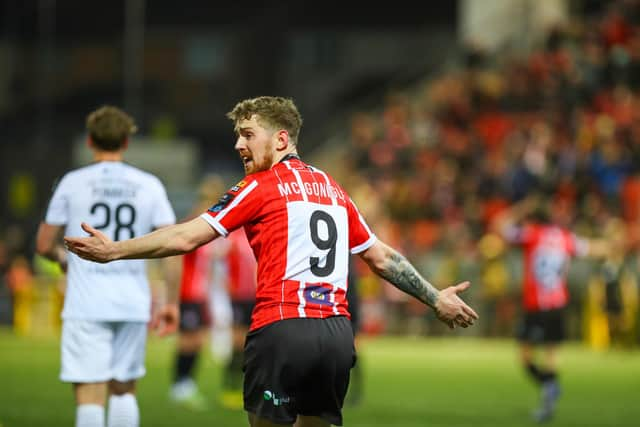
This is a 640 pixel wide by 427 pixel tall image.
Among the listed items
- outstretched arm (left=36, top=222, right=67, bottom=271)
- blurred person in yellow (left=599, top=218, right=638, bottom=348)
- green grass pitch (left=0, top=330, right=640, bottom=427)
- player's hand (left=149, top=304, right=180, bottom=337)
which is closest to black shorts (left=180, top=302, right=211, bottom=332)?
green grass pitch (left=0, top=330, right=640, bottom=427)

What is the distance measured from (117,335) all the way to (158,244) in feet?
6.66

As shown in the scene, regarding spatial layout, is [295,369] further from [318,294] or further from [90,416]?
[90,416]

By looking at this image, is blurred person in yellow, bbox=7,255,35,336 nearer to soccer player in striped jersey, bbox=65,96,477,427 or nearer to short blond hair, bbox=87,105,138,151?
short blond hair, bbox=87,105,138,151

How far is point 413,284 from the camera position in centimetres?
620

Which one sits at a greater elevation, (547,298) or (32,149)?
(32,149)

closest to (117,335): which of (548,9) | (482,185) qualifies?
(482,185)

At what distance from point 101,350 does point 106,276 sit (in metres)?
0.46

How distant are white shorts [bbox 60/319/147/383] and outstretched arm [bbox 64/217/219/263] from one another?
1871mm

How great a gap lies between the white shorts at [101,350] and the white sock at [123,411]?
4.8 inches

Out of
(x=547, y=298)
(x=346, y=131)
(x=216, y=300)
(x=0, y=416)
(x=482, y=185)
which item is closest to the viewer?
(x=0, y=416)

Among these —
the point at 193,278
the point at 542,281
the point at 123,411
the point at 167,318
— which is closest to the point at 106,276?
the point at 167,318

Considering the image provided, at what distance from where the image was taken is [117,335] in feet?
24.3

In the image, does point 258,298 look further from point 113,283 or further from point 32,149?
point 32,149

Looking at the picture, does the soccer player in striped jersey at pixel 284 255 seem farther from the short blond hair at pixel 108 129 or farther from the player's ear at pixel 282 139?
the short blond hair at pixel 108 129
